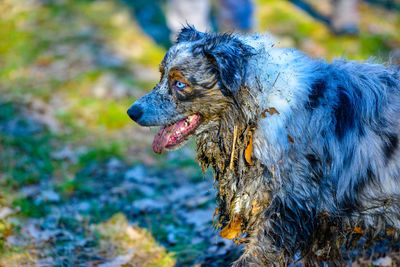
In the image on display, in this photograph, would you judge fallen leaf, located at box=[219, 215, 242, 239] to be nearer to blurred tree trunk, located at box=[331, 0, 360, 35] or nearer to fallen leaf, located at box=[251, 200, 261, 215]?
fallen leaf, located at box=[251, 200, 261, 215]

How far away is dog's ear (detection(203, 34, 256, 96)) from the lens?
2.56 meters

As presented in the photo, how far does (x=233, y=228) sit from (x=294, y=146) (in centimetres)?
73

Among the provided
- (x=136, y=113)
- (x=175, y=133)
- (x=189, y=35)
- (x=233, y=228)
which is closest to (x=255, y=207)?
(x=233, y=228)

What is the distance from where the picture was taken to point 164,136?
2996mm

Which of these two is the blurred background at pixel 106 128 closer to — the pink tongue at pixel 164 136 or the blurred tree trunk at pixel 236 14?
the blurred tree trunk at pixel 236 14

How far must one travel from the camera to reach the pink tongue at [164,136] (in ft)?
9.70

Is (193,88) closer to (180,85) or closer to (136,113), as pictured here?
(180,85)

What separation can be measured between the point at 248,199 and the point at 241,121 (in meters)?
0.53

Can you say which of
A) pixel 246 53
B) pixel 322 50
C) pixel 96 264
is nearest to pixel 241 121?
pixel 246 53

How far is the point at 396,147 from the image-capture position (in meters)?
2.57

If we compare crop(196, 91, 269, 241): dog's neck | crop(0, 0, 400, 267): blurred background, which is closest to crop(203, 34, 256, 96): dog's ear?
crop(196, 91, 269, 241): dog's neck

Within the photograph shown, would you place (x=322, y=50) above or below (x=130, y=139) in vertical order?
above

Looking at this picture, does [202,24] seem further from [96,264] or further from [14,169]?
[96,264]

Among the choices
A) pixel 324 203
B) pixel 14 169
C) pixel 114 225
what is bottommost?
pixel 324 203
